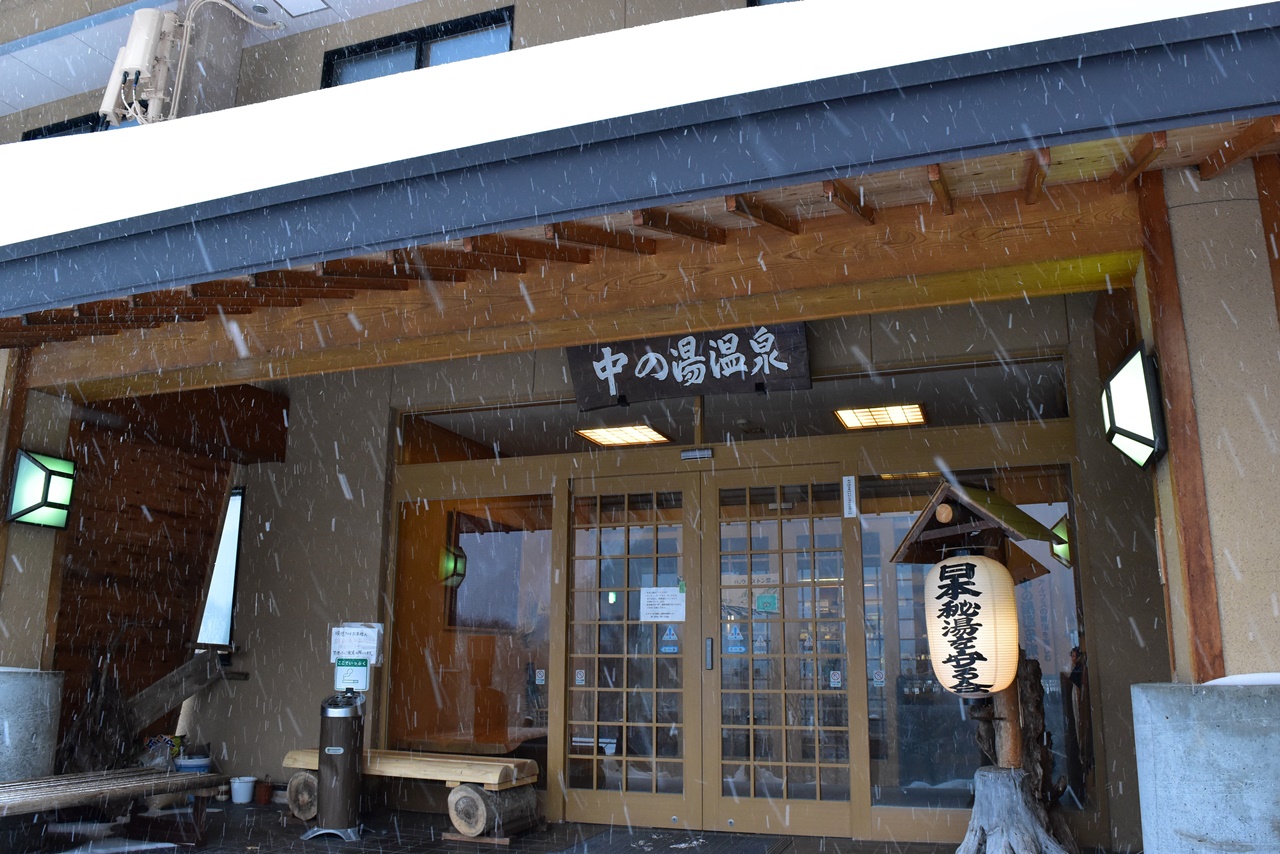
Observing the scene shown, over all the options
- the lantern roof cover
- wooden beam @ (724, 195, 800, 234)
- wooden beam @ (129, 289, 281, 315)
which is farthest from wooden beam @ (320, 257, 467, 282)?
the lantern roof cover

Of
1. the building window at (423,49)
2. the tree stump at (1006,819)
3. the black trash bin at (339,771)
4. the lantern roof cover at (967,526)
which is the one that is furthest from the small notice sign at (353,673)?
the building window at (423,49)

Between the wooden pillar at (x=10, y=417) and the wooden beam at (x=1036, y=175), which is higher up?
the wooden beam at (x=1036, y=175)

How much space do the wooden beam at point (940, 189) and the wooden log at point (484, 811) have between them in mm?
4202

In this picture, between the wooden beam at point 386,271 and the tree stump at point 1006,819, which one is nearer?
the tree stump at point 1006,819

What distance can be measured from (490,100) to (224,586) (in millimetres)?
5602

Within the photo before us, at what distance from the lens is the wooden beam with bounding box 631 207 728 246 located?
4098 millimetres

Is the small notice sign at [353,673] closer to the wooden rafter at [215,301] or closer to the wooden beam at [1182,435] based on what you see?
the wooden rafter at [215,301]

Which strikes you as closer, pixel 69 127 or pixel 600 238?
pixel 600 238

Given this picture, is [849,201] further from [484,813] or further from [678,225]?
[484,813]

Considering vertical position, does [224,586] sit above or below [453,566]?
below

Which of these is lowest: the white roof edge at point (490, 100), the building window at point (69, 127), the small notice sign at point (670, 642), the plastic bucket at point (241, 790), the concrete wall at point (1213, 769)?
the plastic bucket at point (241, 790)

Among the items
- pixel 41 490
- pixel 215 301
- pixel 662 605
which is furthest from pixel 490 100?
pixel 41 490

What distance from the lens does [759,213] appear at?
13.6 feet

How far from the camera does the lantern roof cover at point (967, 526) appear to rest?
→ 4359 mm
